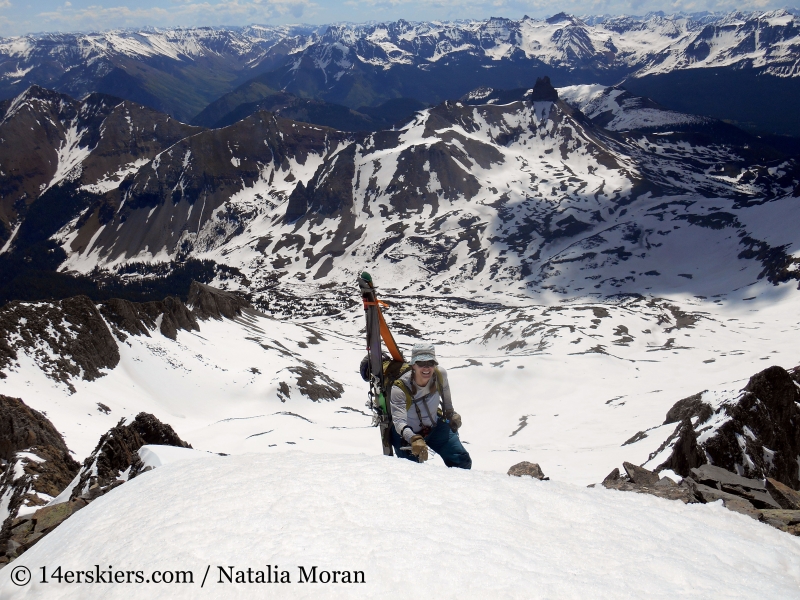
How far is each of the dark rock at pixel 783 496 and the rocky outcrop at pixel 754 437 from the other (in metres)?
5.48

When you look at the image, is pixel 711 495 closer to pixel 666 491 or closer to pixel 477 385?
pixel 666 491

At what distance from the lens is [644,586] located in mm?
7156

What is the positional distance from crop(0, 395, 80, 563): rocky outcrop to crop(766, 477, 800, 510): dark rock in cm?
1773

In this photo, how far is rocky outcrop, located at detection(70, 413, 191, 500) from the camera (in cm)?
1423

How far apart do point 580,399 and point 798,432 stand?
41.4m

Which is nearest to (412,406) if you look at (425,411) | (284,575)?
(425,411)

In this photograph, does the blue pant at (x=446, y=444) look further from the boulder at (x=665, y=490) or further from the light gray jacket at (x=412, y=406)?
the boulder at (x=665, y=490)

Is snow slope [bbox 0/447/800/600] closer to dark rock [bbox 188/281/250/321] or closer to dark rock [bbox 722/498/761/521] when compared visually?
dark rock [bbox 722/498/761/521]

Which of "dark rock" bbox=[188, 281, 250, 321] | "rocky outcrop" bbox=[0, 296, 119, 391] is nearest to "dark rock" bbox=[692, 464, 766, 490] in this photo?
"rocky outcrop" bbox=[0, 296, 119, 391]

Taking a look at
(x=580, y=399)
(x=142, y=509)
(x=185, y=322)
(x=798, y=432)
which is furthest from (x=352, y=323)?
(x=142, y=509)

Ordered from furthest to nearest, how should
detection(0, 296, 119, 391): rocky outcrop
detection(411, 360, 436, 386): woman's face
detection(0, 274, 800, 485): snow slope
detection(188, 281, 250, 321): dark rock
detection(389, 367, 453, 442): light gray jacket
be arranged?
detection(188, 281, 250, 321): dark rock
detection(0, 296, 119, 391): rocky outcrop
detection(0, 274, 800, 485): snow slope
detection(389, 367, 453, 442): light gray jacket
detection(411, 360, 436, 386): woman's face

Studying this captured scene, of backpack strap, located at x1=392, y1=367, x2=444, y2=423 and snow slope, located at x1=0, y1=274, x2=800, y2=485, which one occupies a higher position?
snow slope, located at x1=0, y1=274, x2=800, y2=485

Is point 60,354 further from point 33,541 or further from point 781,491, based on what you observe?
point 781,491

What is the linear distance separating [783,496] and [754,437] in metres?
10.4
